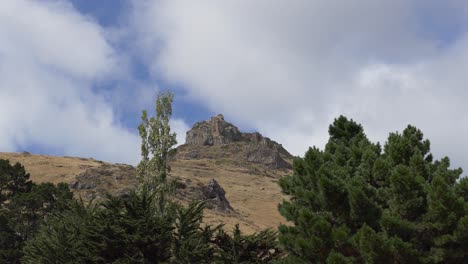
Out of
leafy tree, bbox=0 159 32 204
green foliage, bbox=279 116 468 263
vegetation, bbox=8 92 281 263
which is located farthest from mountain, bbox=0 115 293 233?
leafy tree, bbox=0 159 32 204

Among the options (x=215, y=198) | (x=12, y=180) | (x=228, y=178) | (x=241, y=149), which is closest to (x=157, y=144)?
(x=12, y=180)

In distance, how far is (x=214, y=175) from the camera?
140m

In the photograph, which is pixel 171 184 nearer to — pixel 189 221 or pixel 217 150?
pixel 189 221

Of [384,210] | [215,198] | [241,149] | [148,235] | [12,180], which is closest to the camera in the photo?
[384,210]

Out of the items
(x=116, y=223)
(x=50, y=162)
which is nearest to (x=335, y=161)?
(x=116, y=223)

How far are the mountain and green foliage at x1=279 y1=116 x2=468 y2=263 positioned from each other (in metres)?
10.7

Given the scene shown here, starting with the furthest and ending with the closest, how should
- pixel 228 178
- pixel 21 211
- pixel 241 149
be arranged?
pixel 241 149, pixel 228 178, pixel 21 211

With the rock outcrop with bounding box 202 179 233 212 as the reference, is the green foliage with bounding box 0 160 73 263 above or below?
below

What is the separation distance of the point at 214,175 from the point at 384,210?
122505 mm

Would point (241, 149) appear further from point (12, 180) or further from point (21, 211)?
point (21, 211)

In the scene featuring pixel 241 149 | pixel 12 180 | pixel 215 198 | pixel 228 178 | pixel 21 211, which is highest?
pixel 241 149

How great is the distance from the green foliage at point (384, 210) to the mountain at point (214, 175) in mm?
10743

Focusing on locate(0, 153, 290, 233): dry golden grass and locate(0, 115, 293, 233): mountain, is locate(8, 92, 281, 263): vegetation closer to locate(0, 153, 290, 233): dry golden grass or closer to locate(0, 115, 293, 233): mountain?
locate(0, 115, 293, 233): mountain

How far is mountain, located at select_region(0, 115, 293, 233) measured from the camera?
8532 centimetres
